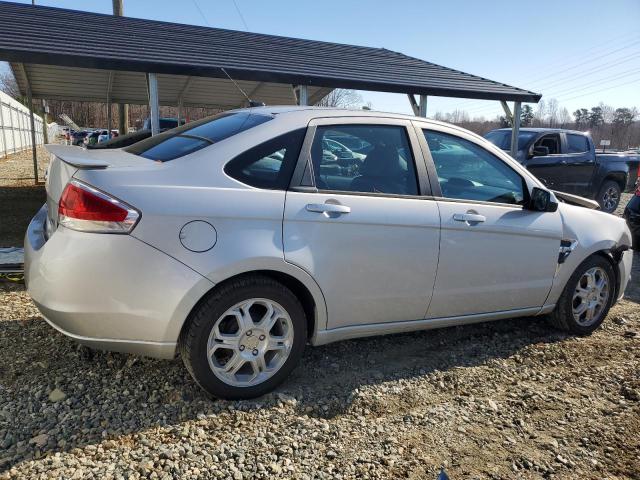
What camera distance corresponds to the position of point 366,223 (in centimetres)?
302

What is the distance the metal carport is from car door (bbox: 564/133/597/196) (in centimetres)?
211

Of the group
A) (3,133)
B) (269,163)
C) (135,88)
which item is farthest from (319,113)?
(3,133)

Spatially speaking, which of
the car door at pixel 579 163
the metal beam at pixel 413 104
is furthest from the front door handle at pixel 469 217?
the car door at pixel 579 163

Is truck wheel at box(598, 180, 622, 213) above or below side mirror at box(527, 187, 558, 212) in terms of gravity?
below

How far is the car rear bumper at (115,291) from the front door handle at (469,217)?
1.72 meters

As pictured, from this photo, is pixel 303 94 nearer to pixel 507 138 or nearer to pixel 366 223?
pixel 507 138

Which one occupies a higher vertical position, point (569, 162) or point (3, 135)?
point (569, 162)

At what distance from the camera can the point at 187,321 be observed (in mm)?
2699

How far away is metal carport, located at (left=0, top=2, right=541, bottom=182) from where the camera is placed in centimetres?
678

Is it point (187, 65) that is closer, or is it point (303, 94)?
point (187, 65)

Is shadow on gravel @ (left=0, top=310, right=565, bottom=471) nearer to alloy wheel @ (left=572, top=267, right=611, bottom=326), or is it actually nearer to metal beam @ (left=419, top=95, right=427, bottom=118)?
alloy wheel @ (left=572, top=267, right=611, bottom=326)

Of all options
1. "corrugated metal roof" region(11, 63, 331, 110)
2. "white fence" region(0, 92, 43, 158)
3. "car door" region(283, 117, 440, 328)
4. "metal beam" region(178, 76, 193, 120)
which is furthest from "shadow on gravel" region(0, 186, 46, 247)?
"white fence" region(0, 92, 43, 158)

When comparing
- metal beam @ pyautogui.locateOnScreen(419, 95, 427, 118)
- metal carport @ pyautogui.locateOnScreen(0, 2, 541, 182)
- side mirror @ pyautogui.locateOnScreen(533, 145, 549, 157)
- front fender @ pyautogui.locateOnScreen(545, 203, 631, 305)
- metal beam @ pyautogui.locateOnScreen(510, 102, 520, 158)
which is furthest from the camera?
side mirror @ pyautogui.locateOnScreen(533, 145, 549, 157)

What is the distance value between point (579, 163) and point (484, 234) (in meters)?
9.28
